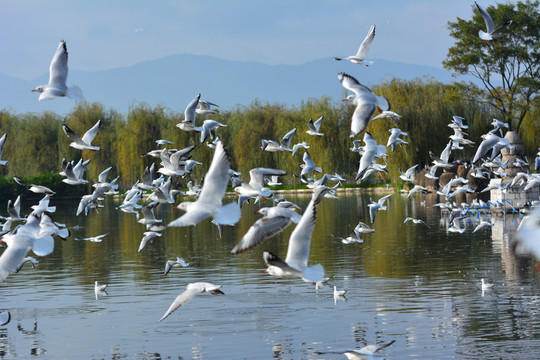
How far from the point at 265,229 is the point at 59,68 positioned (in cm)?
445

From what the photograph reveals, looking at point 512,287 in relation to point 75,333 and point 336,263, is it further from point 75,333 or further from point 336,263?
point 75,333

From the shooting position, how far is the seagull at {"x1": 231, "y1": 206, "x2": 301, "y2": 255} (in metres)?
12.1

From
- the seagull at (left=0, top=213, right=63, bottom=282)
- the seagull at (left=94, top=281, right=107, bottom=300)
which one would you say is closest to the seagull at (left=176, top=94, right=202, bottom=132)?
the seagull at (left=94, top=281, right=107, bottom=300)

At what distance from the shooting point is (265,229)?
12656mm

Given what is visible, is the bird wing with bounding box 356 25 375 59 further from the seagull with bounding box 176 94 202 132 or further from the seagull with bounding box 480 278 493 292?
the seagull with bounding box 480 278 493 292

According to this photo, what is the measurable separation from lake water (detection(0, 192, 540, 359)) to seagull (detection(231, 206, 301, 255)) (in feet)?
8.57

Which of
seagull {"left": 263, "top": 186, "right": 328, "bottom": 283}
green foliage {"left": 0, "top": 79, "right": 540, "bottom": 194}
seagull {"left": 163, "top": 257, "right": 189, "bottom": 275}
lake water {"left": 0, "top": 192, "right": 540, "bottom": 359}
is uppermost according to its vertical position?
green foliage {"left": 0, "top": 79, "right": 540, "bottom": 194}

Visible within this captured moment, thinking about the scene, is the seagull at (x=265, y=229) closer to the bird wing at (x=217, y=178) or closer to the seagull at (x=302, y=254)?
the seagull at (x=302, y=254)

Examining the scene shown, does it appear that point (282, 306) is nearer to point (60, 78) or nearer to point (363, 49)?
point (363, 49)

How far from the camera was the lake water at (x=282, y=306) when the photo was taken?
15227 millimetres

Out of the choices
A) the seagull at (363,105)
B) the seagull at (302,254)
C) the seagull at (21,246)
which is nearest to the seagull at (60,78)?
the seagull at (21,246)

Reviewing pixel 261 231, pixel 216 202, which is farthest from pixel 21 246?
pixel 261 231

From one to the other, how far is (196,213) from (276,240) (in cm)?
2166

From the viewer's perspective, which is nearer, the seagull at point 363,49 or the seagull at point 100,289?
the seagull at point 363,49
